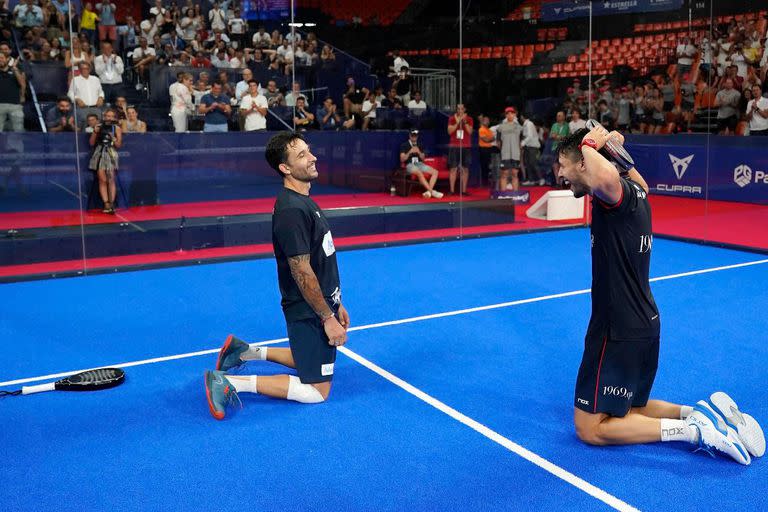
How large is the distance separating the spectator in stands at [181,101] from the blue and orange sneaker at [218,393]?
6.25 m

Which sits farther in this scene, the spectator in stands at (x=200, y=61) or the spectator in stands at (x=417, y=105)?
the spectator in stands at (x=417, y=105)

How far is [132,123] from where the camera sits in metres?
9.75

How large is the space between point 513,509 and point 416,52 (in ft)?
34.8

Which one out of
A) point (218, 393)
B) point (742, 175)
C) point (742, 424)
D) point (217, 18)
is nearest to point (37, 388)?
point (218, 393)

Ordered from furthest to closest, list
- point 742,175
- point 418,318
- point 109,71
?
point 742,175, point 109,71, point 418,318

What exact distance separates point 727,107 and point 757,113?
42 centimetres

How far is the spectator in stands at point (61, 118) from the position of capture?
912cm

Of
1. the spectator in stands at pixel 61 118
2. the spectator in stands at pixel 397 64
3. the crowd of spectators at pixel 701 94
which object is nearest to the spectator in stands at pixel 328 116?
the spectator in stands at pixel 397 64

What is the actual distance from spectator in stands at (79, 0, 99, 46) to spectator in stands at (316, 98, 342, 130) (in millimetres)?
2999

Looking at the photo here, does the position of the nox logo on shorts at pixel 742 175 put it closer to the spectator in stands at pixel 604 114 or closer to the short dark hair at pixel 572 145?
the spectator in stands at pixel 604 114

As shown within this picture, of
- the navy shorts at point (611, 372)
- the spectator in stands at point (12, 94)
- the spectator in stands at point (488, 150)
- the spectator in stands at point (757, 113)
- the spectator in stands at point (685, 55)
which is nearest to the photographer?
the navy shorts at point (611, 372)

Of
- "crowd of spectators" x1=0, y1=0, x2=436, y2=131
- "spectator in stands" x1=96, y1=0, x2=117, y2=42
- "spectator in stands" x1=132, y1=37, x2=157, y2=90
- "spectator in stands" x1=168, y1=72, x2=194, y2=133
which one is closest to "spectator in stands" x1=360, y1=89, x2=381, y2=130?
"crowd of spectators" x1=0, y1=0, x2=436, y2=131

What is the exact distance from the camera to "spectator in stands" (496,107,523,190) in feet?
39.9

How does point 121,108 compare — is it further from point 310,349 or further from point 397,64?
point 310,349
